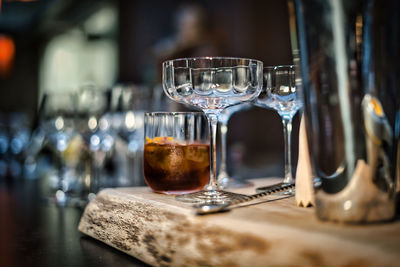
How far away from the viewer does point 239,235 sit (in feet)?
1.39

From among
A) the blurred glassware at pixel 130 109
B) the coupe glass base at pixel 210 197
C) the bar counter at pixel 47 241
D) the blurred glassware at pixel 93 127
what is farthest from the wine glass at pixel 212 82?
the blurred glassware at pixel 130 109

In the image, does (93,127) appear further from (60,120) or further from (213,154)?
(213,154)

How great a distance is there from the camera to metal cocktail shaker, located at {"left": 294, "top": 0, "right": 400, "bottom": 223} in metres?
0.40

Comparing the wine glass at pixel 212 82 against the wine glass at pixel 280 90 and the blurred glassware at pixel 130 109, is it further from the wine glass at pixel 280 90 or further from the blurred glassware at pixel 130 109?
the blurred glassware at pixel 130 109

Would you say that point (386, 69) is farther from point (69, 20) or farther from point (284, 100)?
point (69, 20)

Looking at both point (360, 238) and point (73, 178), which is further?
point (73, 178)

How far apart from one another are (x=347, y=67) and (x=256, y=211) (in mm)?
191

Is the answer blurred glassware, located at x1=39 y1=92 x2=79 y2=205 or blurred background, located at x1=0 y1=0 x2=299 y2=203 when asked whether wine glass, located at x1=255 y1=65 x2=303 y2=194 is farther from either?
blurred glassware, located at x1=39 y1=92 x2=79 y2=205

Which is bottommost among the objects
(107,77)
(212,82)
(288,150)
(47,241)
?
(47,241)

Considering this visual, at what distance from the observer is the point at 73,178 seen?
162 centimetres

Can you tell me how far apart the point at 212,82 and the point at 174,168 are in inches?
7.0

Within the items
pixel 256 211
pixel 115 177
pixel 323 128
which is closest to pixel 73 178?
pixel 115 177

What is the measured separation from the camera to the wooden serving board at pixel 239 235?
356 millimetres

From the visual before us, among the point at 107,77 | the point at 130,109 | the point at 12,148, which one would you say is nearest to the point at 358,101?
the point at 130,109
